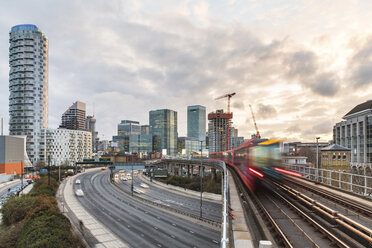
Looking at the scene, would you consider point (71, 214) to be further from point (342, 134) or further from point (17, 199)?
point (342, 134)

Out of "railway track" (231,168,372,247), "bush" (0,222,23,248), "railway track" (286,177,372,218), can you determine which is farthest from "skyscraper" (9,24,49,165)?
"railway track" (286,177,372,218)

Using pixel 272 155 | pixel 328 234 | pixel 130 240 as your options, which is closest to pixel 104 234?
pixel 130 240

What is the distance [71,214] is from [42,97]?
13196 centimetres

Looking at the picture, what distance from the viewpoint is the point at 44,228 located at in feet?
89.0

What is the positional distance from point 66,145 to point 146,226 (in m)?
152

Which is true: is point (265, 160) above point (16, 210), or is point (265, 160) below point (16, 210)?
above

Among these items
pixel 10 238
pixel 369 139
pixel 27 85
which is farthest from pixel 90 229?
pixel 27 85

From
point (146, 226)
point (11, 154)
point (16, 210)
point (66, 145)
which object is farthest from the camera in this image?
point (66, 145)

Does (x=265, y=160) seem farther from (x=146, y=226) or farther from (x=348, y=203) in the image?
(x=146, y=226)

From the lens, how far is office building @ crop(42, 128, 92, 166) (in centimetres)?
15975

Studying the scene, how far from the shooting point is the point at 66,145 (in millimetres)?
171250

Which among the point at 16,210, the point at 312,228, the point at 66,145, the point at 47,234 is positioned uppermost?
the point at 312,228

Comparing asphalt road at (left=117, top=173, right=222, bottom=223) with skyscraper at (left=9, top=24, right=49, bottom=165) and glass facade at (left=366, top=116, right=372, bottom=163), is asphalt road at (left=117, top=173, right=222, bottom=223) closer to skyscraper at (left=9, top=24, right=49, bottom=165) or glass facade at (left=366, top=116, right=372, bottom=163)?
glass facade at (left=366, top=116, right=372, bottom=163)

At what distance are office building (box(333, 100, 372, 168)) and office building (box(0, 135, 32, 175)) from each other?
130992 millimetres
